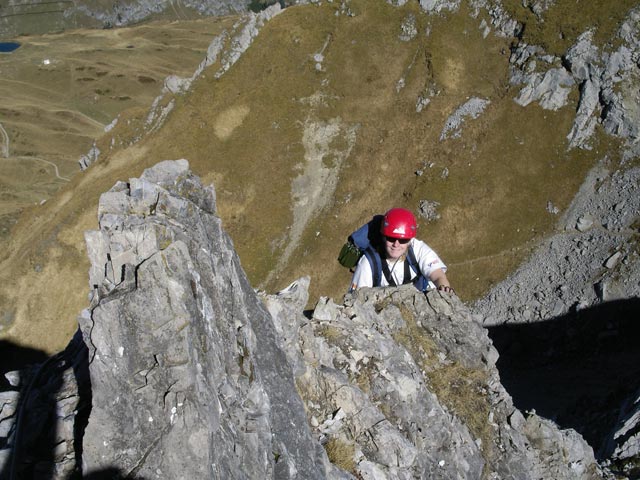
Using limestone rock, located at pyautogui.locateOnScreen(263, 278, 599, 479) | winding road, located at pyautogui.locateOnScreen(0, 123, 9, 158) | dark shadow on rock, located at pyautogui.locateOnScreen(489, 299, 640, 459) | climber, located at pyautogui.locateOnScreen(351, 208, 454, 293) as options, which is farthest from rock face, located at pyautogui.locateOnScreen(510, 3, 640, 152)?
winding road, located at pyautogui.locateOnScreen(0, 123, 9, 158)

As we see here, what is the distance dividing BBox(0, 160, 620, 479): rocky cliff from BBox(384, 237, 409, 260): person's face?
182 centimetres

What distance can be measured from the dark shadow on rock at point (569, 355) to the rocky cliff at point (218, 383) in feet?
95.9

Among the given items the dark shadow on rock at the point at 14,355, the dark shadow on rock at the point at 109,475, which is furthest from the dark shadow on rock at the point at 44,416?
the dark shadow on rock at the point at 14,355

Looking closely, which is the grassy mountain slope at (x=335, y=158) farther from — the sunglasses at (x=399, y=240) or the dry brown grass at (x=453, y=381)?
the sunglasses at (x=399, y=240)

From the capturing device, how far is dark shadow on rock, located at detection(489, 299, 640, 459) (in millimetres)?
45906

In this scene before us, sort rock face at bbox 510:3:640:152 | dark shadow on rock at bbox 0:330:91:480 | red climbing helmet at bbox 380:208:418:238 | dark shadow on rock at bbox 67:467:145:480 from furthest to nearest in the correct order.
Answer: rock face at bbox 510:3:640:152
red climbing helmet at bbox 380:208:418:238
dark shadow on rock at bbox 0:330:91:480
dark shadow on rock at bbox 67:467:145:480

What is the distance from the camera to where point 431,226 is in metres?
64.8

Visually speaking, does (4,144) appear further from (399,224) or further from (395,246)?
(399,224)

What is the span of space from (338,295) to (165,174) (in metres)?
50.5

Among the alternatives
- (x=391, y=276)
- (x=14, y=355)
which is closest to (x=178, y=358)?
(x=391, y=276)

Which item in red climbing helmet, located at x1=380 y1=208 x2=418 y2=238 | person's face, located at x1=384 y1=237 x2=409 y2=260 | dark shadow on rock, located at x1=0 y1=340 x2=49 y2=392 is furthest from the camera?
dark shadow on rock, located at x1=0 y1=340 x2=49 y2=392

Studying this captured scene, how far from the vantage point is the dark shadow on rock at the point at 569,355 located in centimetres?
4591

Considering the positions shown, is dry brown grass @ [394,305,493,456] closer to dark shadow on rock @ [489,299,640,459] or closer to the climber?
the climber

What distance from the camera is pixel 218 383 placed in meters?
12.0
